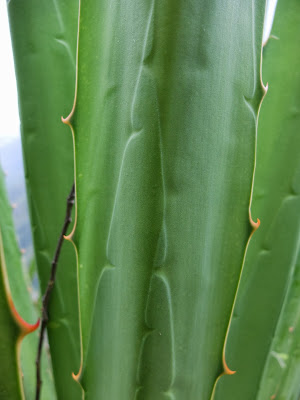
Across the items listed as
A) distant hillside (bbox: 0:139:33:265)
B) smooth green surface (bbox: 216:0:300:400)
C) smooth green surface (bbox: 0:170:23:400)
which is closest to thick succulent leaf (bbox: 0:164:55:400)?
smooth green surface (bbox: 0:170:23:400)

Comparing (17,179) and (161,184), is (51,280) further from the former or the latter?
(17,179)

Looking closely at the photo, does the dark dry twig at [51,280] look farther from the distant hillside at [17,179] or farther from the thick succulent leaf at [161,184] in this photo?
the distant hillside at [17,179]

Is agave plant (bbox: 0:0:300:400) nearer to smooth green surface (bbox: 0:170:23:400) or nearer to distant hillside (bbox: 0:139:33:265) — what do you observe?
smooth green surface (bbox: 0:170:23:400)

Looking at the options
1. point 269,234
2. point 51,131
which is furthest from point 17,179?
point 269,234

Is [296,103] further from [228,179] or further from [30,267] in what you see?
[30,267]

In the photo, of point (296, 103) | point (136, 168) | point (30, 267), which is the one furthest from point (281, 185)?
point (30, 267)
